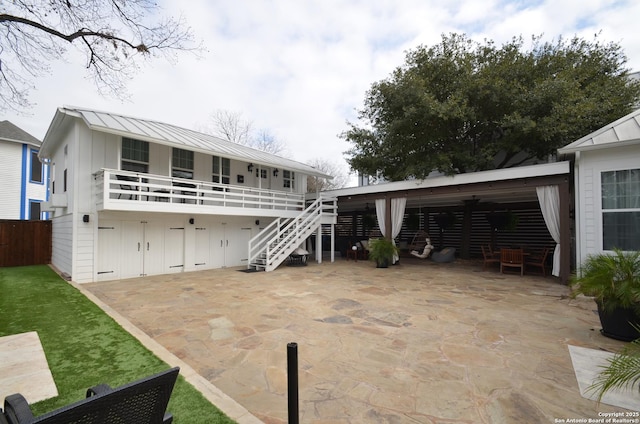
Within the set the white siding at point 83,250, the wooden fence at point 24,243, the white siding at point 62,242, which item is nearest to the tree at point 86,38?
the white siding at point 83,250

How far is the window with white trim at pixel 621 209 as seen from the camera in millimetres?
6660

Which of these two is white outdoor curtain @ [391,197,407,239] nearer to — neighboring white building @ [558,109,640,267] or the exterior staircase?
the exterior staircase

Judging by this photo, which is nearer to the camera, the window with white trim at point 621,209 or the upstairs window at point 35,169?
the window with white trim at point 621,209

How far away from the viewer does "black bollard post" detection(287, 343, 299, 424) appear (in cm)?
195

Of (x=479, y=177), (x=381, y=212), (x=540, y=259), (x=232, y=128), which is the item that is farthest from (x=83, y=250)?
(x=232, y=128)

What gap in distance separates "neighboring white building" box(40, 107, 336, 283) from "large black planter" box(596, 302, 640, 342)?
8835 mm

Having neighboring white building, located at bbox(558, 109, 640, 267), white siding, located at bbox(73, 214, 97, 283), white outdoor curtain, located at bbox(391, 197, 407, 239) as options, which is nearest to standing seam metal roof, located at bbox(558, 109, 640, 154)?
neighboring white building, located at bbox(558, 109, 640, 267)

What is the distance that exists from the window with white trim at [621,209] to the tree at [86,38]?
1086 cm

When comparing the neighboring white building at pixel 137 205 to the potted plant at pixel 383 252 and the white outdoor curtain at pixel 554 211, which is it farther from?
the white outdoor curtain at pixel 554 211

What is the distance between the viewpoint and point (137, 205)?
8773mm

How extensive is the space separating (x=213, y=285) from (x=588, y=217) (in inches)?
387

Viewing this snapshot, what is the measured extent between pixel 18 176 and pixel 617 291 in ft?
80.5

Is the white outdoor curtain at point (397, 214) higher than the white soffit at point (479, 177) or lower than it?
lower

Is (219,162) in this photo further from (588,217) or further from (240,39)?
(588,217)
